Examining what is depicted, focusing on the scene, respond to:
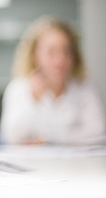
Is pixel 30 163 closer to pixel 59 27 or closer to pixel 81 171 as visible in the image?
pixel 81 171

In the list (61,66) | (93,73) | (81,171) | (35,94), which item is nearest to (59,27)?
Result: (61,66)

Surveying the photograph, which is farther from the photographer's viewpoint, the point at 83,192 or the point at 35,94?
the point at 35,94

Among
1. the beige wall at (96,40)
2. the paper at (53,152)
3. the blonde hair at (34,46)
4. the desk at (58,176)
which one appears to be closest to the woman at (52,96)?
the blonde hair at (34,46)

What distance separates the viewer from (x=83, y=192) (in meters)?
0.43

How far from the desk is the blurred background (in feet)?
5.59

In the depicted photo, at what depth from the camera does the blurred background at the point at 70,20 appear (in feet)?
8.22

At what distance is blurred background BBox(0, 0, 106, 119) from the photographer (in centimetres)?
251

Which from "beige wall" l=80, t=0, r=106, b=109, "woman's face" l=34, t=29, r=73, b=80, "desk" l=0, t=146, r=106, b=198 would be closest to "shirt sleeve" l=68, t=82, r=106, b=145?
"woman's face" l=34, t=29, r=73, b=80

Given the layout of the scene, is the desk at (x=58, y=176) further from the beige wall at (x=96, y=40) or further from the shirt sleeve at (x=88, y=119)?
the beige wall at (x=96, y=40)

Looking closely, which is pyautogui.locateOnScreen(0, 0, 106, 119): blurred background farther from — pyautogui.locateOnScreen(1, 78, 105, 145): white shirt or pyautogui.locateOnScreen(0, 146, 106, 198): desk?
pyautogui.locateOnScreen(0, 146, 106, 198): desk

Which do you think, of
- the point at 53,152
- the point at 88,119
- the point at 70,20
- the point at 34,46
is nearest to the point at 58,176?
the point at 53,152

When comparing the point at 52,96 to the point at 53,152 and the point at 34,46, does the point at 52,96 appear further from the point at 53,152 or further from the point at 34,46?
the point at 53,152

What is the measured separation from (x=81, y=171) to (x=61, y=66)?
1.16 meters

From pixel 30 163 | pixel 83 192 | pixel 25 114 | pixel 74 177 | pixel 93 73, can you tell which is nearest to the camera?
pixel 83 192
